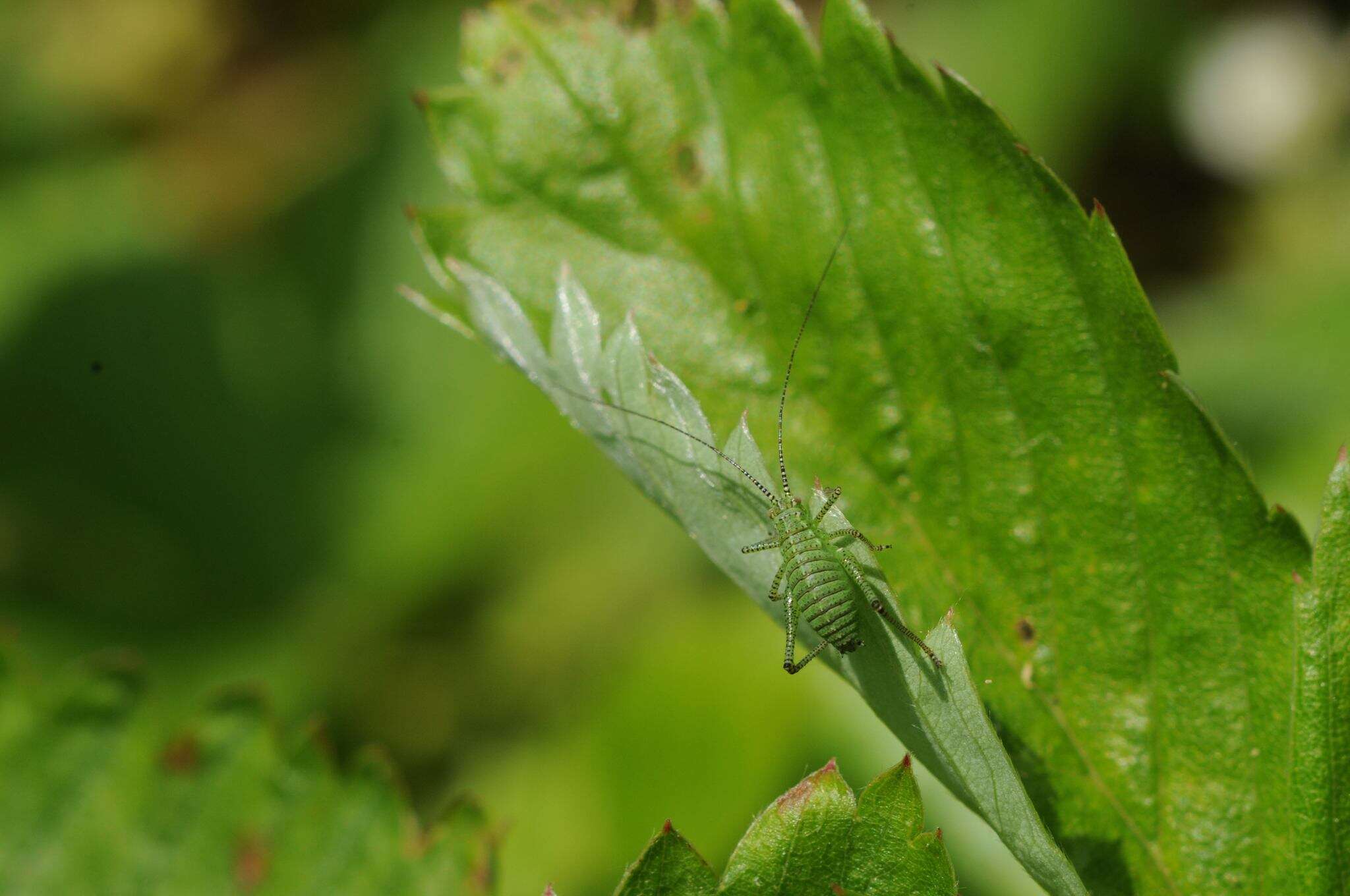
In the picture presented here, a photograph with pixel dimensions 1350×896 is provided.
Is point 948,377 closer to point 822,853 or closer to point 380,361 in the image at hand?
point 822,853

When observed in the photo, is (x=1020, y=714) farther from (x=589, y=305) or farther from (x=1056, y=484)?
(x=589, y=305)

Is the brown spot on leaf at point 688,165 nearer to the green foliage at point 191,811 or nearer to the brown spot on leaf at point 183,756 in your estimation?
the green foliage at point 191,811

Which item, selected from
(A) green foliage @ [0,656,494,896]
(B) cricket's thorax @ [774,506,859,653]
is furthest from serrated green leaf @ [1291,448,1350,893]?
(A) green foliage @ [0,656,494,896]

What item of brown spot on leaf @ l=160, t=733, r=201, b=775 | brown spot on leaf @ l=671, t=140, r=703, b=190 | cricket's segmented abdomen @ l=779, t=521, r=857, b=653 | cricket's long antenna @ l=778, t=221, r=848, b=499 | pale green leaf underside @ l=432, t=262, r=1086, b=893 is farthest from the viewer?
brown spot on leaf @ l=160, t=733, r=201, b=775

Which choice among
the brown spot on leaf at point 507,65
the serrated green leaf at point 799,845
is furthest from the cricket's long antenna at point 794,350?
the brown spot on leaf at point 507,65

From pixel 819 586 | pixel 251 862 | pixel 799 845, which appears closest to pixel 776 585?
pixel 819 586

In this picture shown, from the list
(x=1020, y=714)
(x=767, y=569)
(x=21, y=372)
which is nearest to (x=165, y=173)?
(x=21, y=372)

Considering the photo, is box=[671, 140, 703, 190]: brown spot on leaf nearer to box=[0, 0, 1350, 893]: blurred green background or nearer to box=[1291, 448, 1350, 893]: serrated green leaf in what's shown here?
box=[1291, 448, 1350, 893]: serrated green leaf
